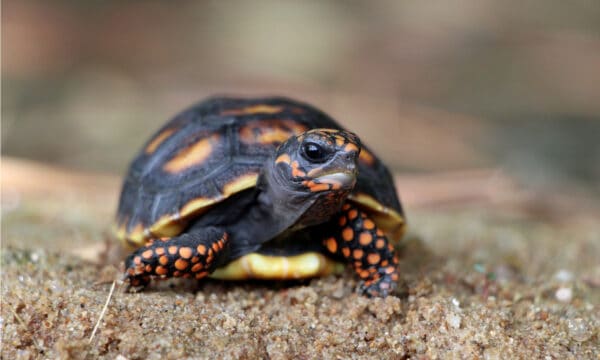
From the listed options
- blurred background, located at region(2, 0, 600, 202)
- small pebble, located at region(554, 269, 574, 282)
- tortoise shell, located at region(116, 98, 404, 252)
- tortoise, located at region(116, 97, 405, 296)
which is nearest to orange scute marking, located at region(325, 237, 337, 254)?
tortoise, located at region(116, 97, 405, 296)

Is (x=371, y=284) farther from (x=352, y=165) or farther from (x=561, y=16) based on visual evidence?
(x=561, y=16)

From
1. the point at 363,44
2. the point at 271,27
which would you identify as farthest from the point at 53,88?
the point at 363,44

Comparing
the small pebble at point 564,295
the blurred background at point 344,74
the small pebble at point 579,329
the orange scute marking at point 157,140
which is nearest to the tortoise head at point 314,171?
the orange scute marking at point 157,140

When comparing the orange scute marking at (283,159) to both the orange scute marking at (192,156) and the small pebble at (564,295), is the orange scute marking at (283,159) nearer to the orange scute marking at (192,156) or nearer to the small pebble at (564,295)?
the orange scute marking at (192,156)

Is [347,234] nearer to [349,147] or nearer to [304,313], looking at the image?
[304,313]

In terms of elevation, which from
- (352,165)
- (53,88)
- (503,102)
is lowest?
(503,102)

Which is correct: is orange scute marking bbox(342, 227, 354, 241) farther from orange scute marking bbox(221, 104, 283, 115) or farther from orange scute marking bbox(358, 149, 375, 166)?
orange scute marking bbox(221, 104, 283, 115)
